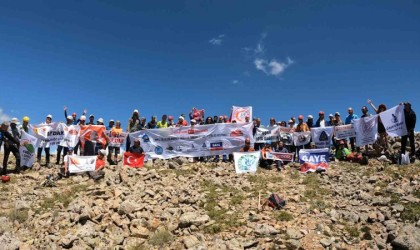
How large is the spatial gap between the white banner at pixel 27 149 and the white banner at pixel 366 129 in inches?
706

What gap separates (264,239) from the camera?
41.5 feet

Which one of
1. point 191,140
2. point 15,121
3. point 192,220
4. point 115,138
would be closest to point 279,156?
point 191,140

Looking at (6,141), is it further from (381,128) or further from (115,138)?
(381,128)

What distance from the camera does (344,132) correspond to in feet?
72.5

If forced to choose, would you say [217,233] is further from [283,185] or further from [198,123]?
[198,123]

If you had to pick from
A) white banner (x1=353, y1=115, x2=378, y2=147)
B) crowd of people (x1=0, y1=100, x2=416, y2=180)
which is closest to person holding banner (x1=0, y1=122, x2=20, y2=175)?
crowd of people (x1=0, y1=100, x2=416, y2=180)

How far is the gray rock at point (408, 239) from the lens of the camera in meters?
11.5

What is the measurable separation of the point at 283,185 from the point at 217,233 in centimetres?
528

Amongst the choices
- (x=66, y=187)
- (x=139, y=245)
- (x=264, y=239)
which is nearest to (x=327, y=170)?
(x=264, y=239)

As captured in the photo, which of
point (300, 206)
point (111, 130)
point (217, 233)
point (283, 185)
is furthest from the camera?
point (111, 130)

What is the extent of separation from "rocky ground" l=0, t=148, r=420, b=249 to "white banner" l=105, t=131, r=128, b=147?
110 inches

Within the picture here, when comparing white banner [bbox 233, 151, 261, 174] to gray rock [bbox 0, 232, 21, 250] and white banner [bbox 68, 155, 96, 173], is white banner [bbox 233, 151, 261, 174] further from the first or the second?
gray rock [bbox 0, 232, 21, 250]

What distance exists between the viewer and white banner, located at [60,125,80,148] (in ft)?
68.5

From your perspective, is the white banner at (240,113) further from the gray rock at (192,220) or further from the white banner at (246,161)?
the gray rock at (192,220)
